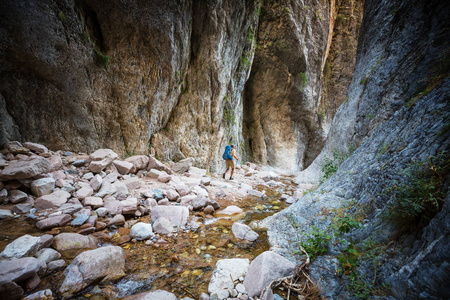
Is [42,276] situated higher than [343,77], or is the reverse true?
[343,77]

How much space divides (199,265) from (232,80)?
11276mm

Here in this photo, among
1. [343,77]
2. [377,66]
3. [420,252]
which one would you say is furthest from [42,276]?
[343,77]

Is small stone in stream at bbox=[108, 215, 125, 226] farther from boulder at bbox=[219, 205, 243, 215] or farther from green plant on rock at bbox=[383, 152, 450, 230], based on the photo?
green plant on rock at bbox=[383, 152, 450, 230]

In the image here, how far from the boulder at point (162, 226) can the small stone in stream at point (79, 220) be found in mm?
1353

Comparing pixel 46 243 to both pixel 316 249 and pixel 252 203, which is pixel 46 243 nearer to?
pixel 316 249

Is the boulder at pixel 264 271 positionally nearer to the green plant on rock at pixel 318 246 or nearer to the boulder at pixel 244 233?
the green plant on rock at pixel 318 246

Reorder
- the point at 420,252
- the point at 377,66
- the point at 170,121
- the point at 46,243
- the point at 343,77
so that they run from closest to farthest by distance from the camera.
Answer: the point at 420,252 < the point at 46,243 < the point at 377,66 < the point at 170,121 < the point at 343,77

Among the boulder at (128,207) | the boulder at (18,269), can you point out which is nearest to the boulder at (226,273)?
the boulder at (18,269)

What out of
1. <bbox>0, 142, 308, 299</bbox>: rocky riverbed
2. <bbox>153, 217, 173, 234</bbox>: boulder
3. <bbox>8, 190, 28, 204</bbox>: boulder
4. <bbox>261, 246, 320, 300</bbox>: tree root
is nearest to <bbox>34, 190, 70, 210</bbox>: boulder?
<bbox>0, 142, 308, 299</bbox>: rocky riverbed

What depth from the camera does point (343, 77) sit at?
18.8m

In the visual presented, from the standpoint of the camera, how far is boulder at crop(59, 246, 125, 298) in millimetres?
1967

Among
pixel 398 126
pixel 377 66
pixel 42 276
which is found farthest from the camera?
pixel 377 66

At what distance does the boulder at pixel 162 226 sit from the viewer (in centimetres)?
333

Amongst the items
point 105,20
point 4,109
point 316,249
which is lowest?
point 316,249
